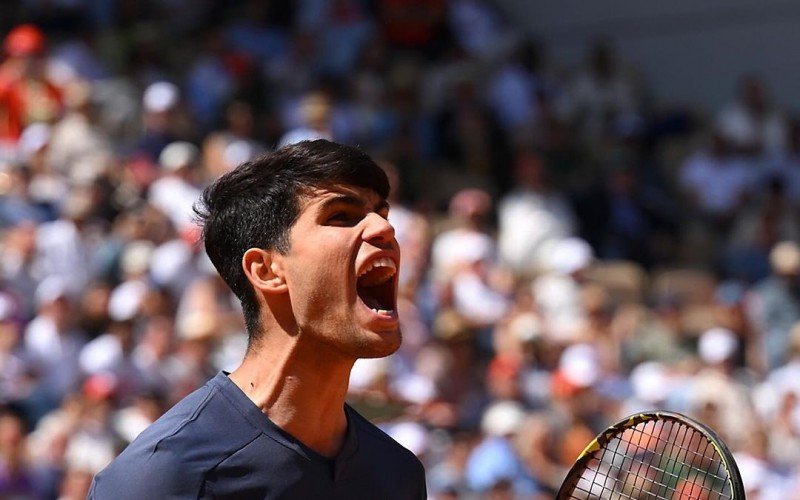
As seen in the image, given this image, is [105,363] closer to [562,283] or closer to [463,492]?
[463,492]

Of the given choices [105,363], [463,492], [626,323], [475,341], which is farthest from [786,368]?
[105,363]

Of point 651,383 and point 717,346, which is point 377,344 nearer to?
point 651,383

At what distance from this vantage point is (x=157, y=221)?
1028cm

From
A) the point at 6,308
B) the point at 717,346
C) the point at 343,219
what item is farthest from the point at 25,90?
the point at 343,219

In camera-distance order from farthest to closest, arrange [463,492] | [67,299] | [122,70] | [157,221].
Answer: [122,70], [157,221], [67,299], [463,492]

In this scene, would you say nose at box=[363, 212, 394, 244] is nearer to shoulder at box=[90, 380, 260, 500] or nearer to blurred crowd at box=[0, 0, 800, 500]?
shoulder at box=[90, 380, 260, 500]

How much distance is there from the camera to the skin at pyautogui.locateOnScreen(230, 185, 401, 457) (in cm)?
326

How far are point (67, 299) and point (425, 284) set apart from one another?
2.61 meters

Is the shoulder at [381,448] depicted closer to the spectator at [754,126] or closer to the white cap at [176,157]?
the white cap at [176,157]

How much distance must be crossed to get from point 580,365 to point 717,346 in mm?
1233

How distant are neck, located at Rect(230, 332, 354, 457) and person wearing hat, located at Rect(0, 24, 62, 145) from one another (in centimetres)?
818

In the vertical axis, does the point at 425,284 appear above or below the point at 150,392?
above

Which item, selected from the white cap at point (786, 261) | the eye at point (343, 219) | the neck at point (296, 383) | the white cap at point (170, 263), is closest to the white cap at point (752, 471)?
the white cap at point (786, 261)

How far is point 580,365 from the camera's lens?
9820 millimetres
